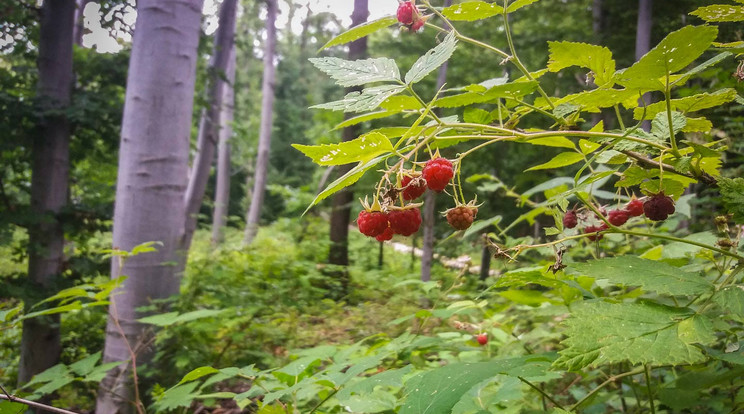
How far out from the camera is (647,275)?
695mm

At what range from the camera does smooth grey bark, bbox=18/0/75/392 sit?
349 centimetres

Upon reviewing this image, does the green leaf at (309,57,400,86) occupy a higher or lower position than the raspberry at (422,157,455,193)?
higher

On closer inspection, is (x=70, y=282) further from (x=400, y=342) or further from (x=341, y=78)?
(x=341, y=78)

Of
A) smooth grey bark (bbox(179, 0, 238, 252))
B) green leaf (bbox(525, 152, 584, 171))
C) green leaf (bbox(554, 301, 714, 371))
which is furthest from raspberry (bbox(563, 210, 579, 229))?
smooth grey bark (bbox(179, 0, 238, 252))

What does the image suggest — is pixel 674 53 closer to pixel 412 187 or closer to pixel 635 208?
pixel 412 187

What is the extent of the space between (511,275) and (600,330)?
0.26 meters

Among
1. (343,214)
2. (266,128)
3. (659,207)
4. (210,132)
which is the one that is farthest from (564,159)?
(266,128)

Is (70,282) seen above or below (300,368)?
below

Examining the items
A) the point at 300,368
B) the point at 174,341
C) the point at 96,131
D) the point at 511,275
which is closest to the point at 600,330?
the point at 511,275

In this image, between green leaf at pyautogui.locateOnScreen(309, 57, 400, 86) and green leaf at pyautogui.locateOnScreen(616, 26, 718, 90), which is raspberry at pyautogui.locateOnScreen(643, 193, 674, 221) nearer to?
green leaf at pyautogui.locateOnScreen(616, 26, 718, 90)

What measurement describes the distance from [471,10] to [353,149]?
417mm

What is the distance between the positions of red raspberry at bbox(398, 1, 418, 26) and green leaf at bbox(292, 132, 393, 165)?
1.08 ft

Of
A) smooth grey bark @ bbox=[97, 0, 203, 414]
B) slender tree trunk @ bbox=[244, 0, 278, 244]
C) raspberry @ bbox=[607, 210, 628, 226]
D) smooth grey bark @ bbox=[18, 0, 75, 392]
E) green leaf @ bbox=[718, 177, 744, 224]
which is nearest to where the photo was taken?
green leaf @ bbox=[718, 177, 744, 224]

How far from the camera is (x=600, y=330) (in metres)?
0.60
